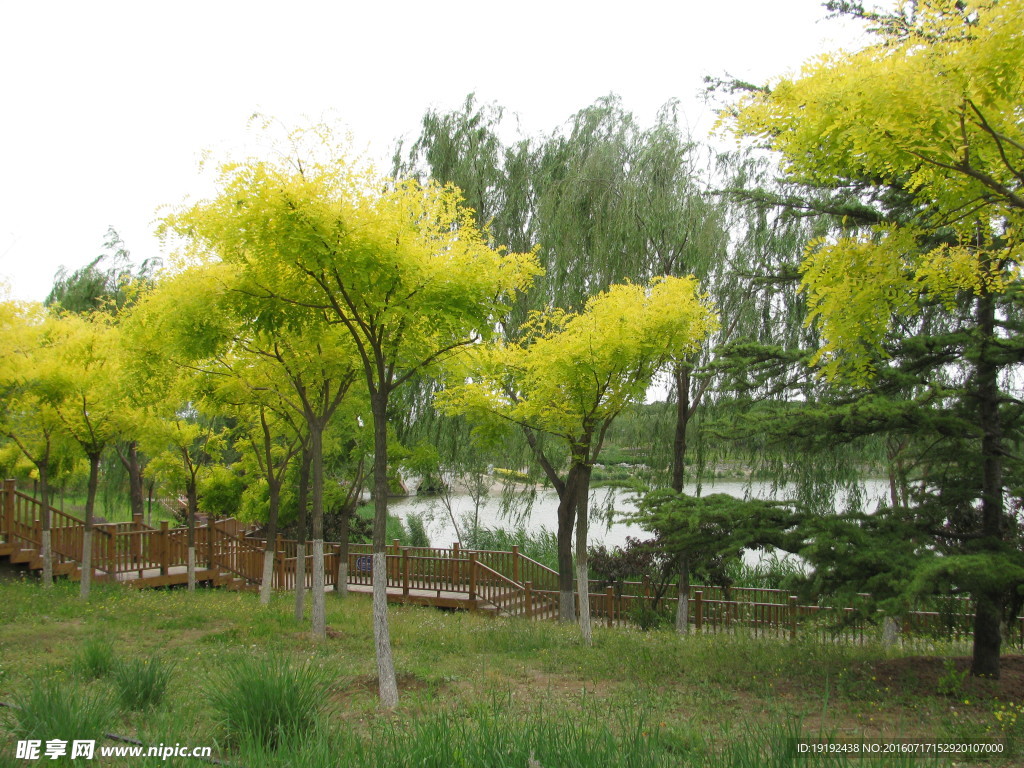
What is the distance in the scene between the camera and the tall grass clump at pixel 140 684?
5273 millimetres

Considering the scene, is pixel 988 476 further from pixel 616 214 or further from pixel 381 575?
pixel 616 214

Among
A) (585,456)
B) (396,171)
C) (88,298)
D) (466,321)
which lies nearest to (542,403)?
(585,456)

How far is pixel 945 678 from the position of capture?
6.35 metres

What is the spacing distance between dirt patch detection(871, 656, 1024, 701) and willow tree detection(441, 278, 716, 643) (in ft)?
12.3

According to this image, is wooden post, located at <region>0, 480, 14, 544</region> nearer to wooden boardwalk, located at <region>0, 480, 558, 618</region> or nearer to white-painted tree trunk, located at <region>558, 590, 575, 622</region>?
wooden boardwalk, located at <region>0, 480, 558, 618</region>

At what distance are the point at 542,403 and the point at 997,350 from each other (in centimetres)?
550

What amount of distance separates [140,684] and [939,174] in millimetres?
6978

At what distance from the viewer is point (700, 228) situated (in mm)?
14047

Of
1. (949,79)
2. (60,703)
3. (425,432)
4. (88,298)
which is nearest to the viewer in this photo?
(60,703)

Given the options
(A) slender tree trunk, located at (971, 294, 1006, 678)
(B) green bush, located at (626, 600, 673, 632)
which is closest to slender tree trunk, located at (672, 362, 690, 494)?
(B) green bush, located at (626, 600, 673, 632)

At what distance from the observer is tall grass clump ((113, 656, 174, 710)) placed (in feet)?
17.3

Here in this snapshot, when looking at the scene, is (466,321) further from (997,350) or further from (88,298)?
(88,298)

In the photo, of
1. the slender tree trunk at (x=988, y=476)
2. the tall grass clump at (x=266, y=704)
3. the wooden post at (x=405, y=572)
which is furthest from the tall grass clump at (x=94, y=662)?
the wooden post at (x=405, y=572)

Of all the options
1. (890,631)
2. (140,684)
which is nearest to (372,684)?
(140,684)
